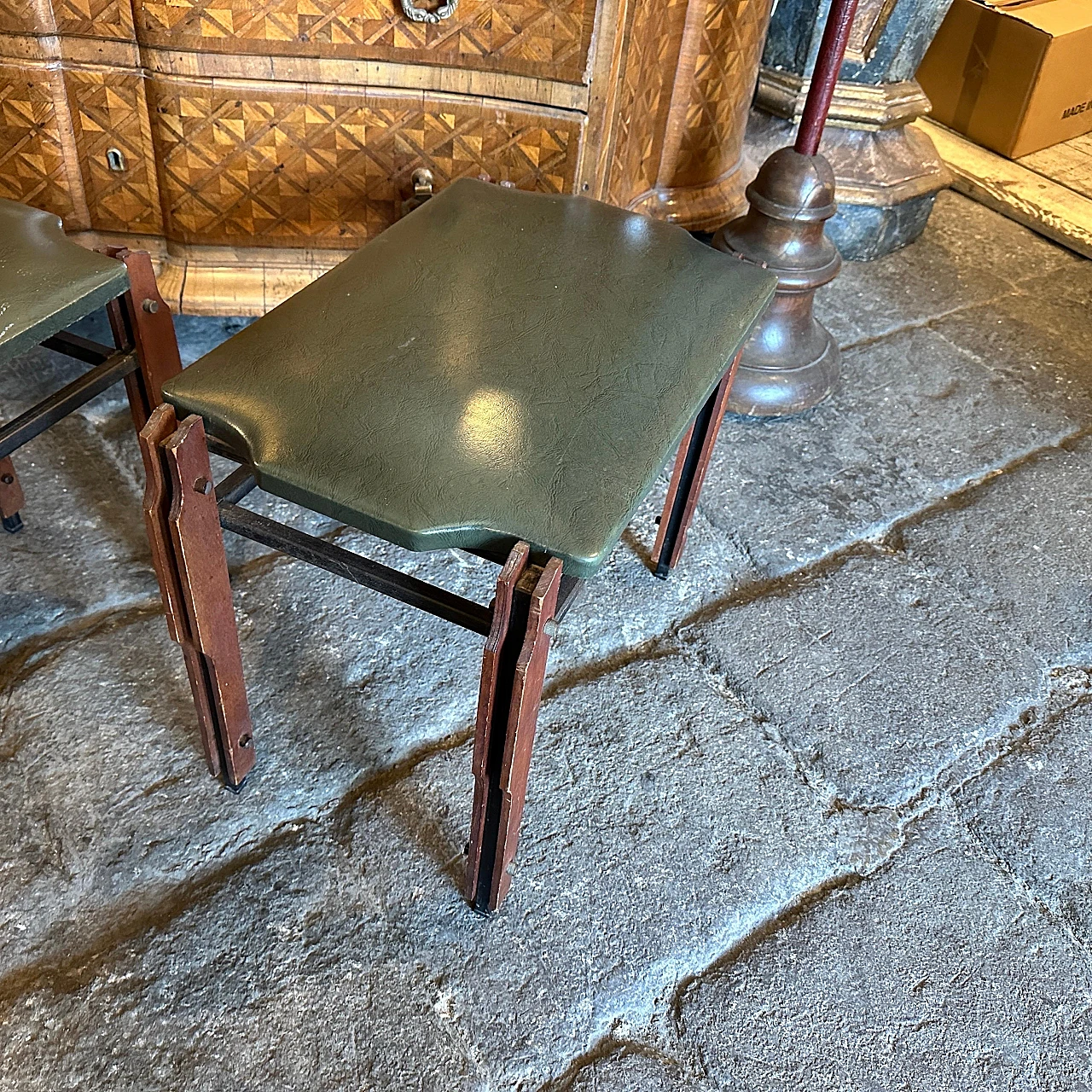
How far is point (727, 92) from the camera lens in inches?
86.6

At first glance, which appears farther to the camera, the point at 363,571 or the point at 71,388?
the point at 71,388

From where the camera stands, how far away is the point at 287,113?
1.72 metres

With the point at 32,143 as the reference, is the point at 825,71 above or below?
above

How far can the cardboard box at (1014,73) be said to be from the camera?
294 cm

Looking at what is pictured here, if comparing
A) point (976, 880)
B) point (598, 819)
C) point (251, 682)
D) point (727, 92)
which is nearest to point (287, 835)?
point (251, 682)

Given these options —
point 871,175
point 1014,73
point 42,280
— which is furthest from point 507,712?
point 1014,73

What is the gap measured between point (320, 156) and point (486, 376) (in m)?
0.84

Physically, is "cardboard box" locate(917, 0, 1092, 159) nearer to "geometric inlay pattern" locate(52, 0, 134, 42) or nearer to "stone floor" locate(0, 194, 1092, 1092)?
"stone floor" locate(0, 194, 1092, 1092)

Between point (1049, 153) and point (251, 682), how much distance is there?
2.95 metres

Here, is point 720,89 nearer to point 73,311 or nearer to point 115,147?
point 115,147

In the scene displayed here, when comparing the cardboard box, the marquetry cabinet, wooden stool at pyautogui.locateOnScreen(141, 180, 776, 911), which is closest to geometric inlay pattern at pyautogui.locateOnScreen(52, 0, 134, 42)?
the marquetry cabinet

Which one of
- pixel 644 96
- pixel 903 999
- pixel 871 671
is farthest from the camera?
pixel 644 96

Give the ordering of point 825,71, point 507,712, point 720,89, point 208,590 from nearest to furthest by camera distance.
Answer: point 507,712
point 208,590
point 825,71
point 720,89

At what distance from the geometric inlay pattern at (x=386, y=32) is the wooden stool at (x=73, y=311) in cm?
43
